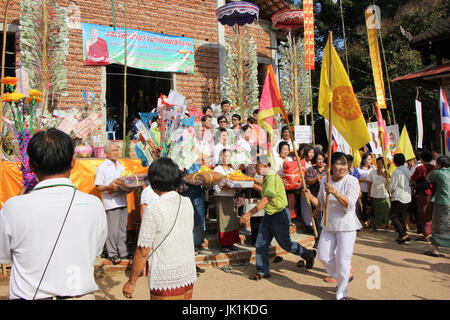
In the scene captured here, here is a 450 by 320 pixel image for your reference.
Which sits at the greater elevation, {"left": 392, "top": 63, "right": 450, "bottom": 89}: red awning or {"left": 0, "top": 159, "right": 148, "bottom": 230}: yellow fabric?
{"left": 392, "top": 63, "right": 450, "bottom": 89}: red awning

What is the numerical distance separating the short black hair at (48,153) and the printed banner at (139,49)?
8.88 meters

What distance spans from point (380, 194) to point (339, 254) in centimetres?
471

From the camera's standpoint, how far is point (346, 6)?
2119cm

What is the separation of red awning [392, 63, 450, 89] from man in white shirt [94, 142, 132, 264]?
10.0m

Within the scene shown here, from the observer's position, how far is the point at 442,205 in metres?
5.77

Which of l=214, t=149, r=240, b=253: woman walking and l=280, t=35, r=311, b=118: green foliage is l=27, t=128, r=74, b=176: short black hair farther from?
l=280, t=35, r=311, b=118: green foliage

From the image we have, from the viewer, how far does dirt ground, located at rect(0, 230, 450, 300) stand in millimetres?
4227

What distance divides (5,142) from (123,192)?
2239 mm

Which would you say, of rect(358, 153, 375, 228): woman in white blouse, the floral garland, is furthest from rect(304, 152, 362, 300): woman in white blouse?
rect(358, 153, 375, 228): woman in white blouse

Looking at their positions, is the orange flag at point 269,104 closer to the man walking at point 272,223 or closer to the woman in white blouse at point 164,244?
the man walking at point 272,223

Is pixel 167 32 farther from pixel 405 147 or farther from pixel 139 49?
pixel 405 147

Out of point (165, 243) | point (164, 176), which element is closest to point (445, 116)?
point (164, 176)

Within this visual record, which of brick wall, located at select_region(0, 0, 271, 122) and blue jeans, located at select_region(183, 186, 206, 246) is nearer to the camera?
blue jeans, located at select_region(183, 186, 206, 246)

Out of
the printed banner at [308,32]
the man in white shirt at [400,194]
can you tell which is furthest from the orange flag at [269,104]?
the printed banner at [308,32]
